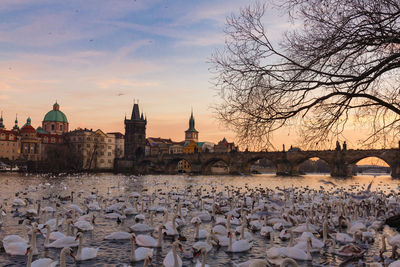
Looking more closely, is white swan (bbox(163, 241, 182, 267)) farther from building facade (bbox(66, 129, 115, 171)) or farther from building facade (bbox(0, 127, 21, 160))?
building facade (bbox(0, 127, 21, 160))

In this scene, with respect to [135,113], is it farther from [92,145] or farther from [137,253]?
[137,253]

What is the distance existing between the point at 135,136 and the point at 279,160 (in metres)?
66.1

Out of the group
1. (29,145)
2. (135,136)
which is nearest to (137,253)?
(29,145)

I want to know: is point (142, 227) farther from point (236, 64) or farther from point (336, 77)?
point (336, 77)

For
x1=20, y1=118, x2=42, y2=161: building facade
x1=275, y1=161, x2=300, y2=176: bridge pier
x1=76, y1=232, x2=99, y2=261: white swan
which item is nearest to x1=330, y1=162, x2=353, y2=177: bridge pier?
x1=275, y1=161, x2=300, y2=176: bridge pier

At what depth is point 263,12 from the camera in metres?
10.6

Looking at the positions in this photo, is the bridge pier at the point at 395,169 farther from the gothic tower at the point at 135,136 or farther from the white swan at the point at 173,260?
the gothic tower at the point at 135,136

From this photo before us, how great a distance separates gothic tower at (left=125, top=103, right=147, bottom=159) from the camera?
459 ft

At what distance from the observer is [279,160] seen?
289 ft

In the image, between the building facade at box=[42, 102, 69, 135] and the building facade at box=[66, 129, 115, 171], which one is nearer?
the building facade at box=[66, 129, 115, 171]

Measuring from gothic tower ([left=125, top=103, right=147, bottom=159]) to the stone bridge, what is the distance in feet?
53.7

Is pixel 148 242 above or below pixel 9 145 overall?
below

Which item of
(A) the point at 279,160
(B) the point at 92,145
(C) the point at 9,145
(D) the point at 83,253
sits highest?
(B) the point at 92,145

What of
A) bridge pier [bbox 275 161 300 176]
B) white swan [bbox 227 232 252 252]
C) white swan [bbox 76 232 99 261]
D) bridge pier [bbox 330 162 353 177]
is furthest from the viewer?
bridge pier [bbox 275 161 300 176]
